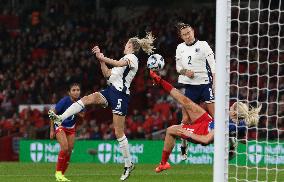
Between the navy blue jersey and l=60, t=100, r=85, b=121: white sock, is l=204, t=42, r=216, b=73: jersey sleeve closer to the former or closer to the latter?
l=60, t=100, r=85, b=121: white sock

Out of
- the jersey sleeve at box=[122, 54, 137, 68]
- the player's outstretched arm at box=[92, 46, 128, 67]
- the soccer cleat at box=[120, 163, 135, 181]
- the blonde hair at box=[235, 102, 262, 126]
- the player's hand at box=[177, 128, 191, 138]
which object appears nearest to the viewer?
the blonde hair at box=[235, 102, 262, 126]

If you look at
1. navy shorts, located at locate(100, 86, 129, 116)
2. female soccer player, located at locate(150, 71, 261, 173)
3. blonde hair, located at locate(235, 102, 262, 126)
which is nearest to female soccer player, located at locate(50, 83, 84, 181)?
navy shorts, located at locate(100, 86, 129, 116)

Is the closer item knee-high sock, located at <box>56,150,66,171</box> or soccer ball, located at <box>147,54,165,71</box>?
soccer ball, located at <box>147,54,165,71</box>

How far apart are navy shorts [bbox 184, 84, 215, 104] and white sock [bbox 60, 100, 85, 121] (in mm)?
2080

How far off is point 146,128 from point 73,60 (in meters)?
7.15

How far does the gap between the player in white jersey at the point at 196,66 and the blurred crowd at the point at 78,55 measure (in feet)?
29.7

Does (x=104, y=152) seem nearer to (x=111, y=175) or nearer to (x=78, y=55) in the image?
(x=111, y=175)

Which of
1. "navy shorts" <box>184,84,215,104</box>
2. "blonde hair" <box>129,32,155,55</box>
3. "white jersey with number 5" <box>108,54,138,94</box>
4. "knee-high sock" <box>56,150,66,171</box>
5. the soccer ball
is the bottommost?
"knee-high sock" <box>56,150,66,171</box>

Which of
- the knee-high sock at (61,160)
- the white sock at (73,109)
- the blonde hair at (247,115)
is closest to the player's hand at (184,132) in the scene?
the blonde hair at (247,115)

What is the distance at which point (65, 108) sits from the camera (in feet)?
52.5

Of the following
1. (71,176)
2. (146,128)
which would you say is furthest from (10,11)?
(71,176)

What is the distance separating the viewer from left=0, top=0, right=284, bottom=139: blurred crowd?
2672 cm

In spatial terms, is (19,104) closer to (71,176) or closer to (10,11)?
(10,11)

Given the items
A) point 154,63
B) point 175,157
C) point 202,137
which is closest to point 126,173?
point 202,137
